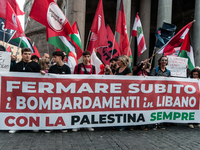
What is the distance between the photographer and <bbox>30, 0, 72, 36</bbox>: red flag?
4.72m

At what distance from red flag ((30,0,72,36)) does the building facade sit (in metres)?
7.25

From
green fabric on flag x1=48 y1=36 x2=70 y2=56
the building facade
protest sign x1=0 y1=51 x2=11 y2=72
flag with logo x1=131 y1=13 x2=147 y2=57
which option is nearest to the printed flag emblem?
green fabric on flag x1=48 y1=36 x2=70 y2=56

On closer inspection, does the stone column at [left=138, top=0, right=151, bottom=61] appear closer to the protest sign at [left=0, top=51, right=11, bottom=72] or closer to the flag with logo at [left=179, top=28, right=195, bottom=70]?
the flag with logo at [left=179, top=28, right=195, bottom=70]

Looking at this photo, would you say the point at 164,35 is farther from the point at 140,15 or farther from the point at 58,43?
the point at 140,15

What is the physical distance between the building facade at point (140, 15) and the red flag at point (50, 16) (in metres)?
7.25

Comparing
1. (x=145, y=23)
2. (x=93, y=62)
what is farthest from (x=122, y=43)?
(x=145, y=23)

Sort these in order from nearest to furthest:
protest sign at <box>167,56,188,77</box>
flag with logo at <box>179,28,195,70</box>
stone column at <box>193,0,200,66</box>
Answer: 1. protest sign at <box>167,56,188,77</box>
2. flag with logo at <box>179,28,195,70</box>
3. stone column at <box>193,0,200,66</box>

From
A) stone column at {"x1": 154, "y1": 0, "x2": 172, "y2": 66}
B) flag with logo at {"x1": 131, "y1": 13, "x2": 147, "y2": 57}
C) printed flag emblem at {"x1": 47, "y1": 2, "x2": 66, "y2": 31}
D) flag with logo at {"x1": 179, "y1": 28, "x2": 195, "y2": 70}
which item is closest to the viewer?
printed flag emblem at {"x1": 47, "y1": 2, "x2": 66, "y2": 31}

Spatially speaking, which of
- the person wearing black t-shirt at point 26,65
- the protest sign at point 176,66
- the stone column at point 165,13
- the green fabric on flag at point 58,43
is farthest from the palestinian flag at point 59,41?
the stone column at point 165,13

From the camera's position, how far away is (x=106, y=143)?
348cm

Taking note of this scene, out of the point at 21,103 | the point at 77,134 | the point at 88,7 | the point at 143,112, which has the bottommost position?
the point at 77,134

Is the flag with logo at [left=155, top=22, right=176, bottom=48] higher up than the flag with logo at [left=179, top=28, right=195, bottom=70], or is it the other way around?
the flag with logo at [left=155, top=22, right=176, bottom=48]

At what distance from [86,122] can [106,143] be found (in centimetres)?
86

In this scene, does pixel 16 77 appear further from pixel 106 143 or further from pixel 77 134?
pixel 106 143
